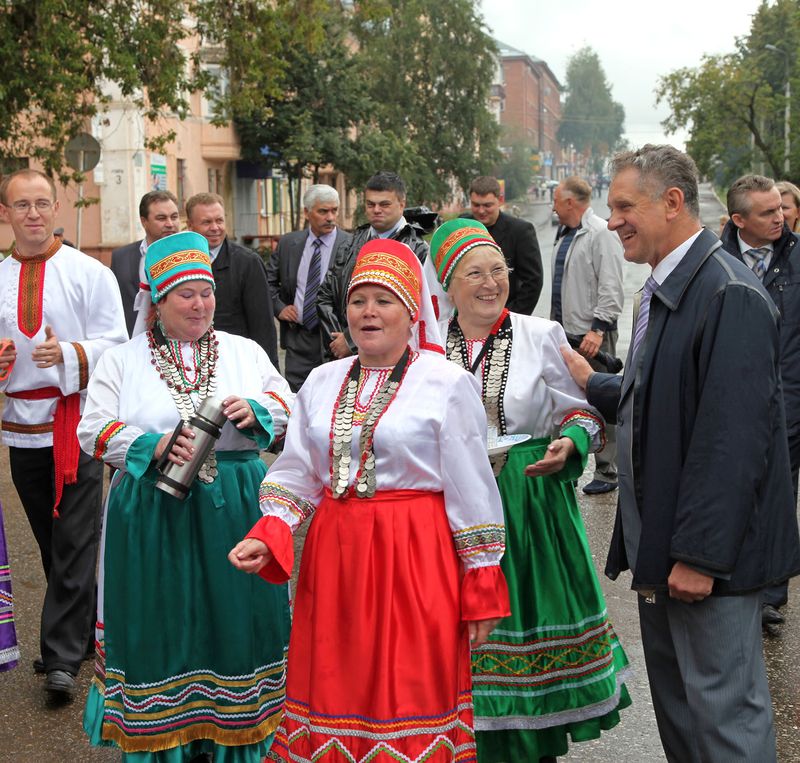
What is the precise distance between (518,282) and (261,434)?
15.0ft

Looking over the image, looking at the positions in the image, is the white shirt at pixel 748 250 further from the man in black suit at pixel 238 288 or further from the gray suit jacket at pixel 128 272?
the gray suit jacket at pixel 128 272

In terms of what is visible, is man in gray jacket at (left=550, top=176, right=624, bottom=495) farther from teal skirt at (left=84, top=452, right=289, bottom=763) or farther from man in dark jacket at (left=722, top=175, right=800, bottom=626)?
teal skirt at (left=84, top=452, right=289, bottom=763)

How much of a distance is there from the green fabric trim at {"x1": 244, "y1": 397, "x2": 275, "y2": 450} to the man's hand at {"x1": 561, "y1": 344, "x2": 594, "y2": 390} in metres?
1.12

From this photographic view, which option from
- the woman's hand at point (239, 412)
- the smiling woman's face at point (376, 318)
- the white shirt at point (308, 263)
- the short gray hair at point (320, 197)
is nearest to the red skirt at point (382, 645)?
the smiling woman's face at point (376, 318)

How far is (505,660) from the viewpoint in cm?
419

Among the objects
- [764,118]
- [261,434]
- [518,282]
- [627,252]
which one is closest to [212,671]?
[261,434]

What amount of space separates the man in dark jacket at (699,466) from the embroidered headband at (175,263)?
5.33ft

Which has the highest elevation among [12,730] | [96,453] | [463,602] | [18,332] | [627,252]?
[627,252]

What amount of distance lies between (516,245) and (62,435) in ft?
14.2

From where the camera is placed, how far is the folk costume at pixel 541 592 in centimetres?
418

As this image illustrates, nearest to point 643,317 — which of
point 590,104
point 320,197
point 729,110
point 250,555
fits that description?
point 250,555

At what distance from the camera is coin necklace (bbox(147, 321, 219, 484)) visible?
4215 mm

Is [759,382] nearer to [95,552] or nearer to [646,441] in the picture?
[646,441]

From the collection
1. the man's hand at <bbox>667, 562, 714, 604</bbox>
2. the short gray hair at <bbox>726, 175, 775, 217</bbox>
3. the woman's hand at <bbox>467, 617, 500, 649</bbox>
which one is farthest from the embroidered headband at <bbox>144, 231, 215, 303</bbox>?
the short gray hair at <bbox>726, 175, 775, 217</bbox>
